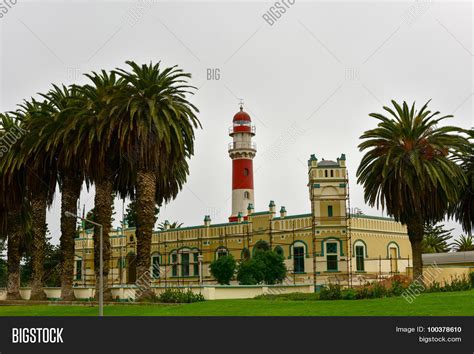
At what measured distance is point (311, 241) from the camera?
54.6 m

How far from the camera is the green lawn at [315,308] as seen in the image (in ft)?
84.8

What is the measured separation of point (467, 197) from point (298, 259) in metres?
15.3

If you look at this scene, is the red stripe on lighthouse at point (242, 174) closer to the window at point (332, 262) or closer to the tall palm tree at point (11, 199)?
the window at point (332, 262)

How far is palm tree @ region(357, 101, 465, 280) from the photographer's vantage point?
4022 cm

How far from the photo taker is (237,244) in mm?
61188

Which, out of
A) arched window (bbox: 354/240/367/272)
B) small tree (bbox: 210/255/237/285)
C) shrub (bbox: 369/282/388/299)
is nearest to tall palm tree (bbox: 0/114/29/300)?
small tree (bbox: 210/255/237/285)

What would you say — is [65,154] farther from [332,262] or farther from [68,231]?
[332,262]

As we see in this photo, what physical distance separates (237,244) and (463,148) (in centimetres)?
2563

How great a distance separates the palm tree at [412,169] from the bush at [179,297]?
13.1m

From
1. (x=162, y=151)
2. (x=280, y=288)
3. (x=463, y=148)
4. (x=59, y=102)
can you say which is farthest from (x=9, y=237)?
(x=463, y=148)

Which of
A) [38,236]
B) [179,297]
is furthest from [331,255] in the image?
[38,236]

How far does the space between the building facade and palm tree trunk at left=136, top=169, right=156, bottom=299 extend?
10.2 metres

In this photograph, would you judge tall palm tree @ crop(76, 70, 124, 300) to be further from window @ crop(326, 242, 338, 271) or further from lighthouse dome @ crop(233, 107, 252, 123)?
lighthouse dome @ crop(233, 107, 252, 123)
